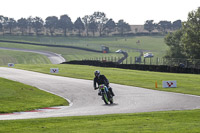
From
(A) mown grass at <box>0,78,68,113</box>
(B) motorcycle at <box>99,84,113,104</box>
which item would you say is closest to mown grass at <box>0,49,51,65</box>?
(A) mown grass at <box>0,78,68,113</box>

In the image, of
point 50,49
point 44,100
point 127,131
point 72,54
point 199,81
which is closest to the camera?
point 127,131

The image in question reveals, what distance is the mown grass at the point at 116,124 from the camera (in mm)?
11805

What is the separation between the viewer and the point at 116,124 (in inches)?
519

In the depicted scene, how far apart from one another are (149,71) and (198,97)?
87.2 ft

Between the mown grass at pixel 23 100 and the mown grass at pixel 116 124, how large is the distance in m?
5.45

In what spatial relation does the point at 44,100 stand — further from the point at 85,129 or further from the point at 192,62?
the point at 192,62

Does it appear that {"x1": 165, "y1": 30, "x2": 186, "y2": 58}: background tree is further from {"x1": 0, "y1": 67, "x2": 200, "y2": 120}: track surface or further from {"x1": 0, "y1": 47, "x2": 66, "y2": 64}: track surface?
{"x1": 0, "y1": 67, "x2": 200, "y2": 120}: track surface

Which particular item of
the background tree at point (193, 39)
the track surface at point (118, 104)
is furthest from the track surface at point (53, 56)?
the track surface at point (118, 104)

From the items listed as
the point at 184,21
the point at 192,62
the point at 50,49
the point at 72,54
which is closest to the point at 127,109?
the point at 192,62

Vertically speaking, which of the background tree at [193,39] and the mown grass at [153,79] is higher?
the background tree at [193,39]

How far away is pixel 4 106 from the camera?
19984mm

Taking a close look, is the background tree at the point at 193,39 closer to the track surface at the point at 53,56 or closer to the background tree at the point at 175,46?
the background tree at the point at 175,46

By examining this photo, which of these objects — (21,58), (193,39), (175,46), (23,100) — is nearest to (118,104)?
(23,100)

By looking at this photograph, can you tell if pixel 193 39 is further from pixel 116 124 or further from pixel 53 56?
pixel 116 124
